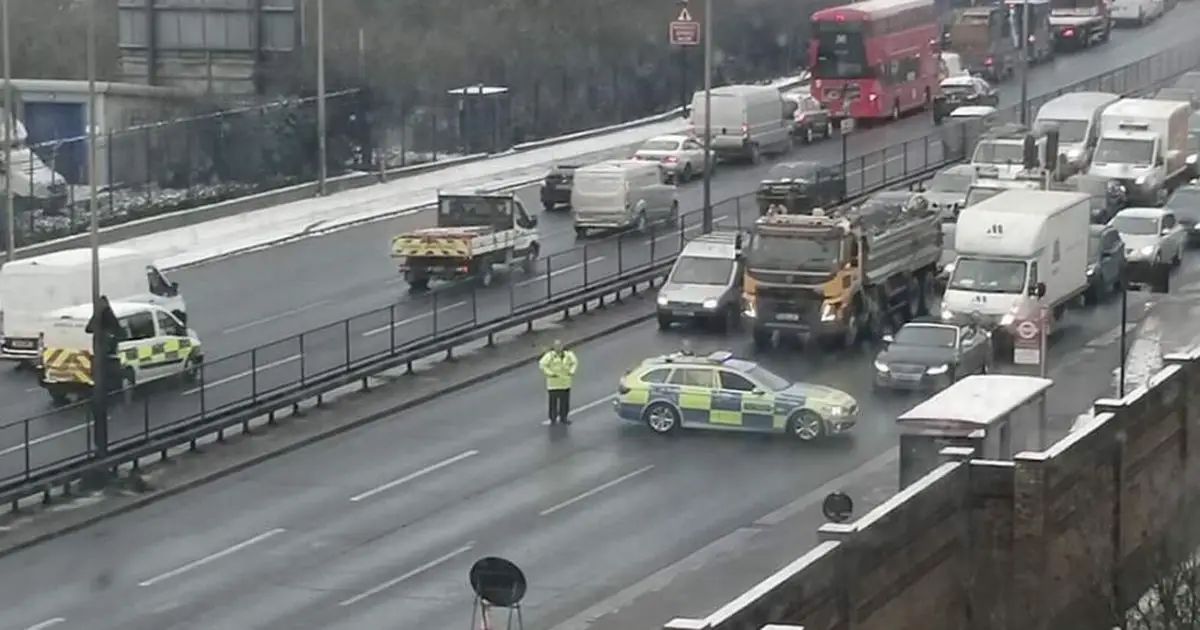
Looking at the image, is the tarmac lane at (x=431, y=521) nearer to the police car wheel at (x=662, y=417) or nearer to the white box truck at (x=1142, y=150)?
the police car wheel at (x=662, y=417)

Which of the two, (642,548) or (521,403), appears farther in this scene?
(521,403)

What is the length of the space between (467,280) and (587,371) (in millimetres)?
6927

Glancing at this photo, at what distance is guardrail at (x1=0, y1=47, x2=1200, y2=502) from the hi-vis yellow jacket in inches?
148

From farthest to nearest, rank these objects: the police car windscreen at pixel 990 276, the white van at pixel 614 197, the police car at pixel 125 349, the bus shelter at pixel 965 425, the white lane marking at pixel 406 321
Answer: the white van at pixel 614 197, the white lane marking at pixel 406 321, the police car windscreen at pixel 990 276, the police car at pixel 125 349, the bus shelter at pixel 965 425

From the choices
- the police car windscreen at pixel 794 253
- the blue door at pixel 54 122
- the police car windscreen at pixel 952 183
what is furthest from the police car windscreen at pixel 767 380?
the blue door at pixel 54 122

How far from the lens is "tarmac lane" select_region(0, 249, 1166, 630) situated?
30484 millimetres

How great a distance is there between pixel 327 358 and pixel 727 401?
7.88 m

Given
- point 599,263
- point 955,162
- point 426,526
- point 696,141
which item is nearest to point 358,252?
point 599,263

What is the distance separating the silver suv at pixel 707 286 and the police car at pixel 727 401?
7.51m

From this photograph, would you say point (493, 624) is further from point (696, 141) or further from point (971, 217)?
point (696, 141)

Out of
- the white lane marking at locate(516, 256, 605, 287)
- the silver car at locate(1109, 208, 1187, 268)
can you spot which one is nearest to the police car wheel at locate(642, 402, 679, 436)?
the white lane marking at locate(516, 256, 605, 287)

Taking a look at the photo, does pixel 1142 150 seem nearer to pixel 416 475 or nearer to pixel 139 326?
pixel 139 326

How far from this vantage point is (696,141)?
6650 cm

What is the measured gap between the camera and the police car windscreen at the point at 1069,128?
2579 inches
